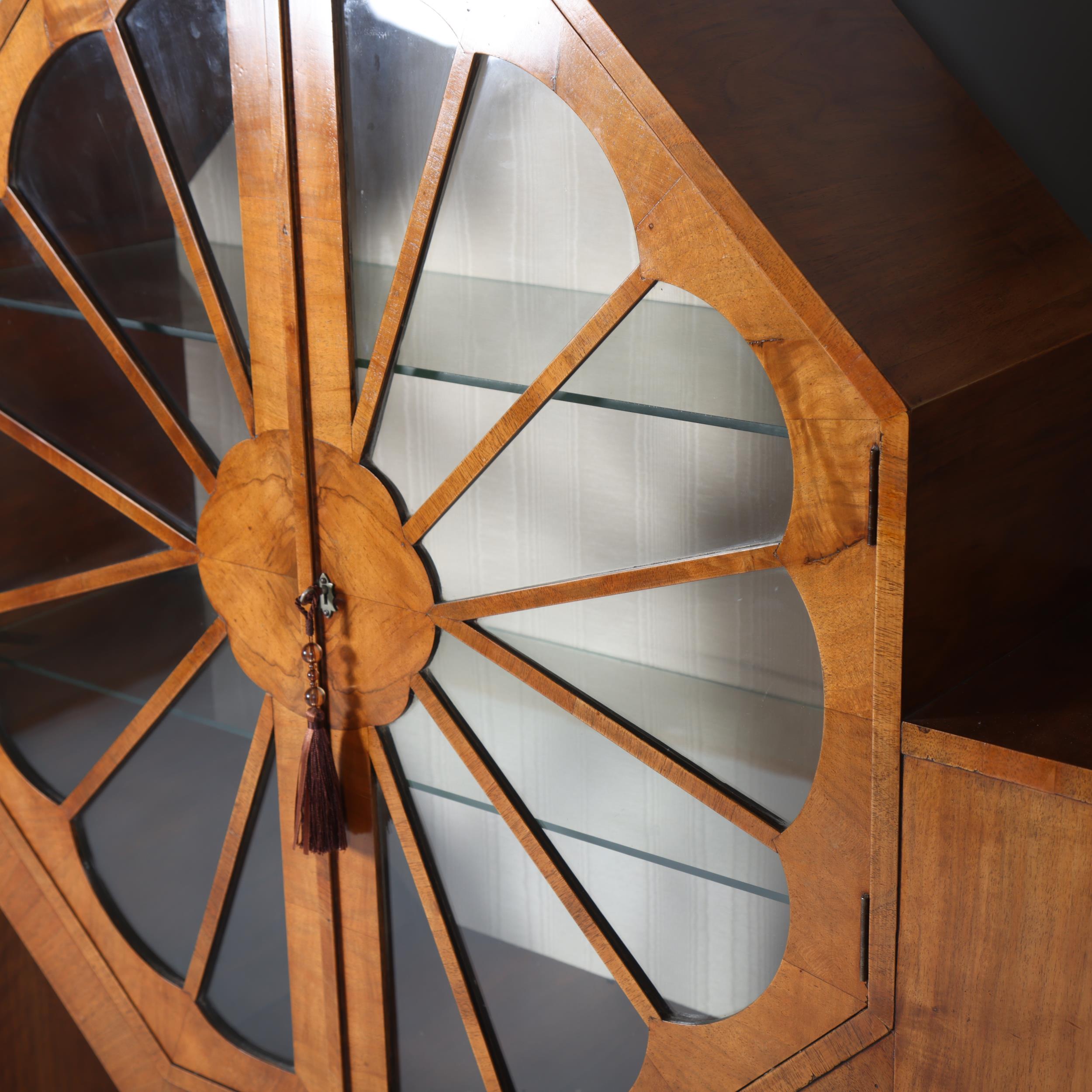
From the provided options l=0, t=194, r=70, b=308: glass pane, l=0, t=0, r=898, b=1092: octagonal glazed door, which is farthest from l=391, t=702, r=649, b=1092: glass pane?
l=0, t=194, r=70, b=308: glass pane

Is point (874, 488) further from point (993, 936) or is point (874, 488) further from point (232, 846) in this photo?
point (232, 846)

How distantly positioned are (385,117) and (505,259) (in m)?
0.14

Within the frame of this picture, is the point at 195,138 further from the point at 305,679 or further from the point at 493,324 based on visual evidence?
the point at 305,679

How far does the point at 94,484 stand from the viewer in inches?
43.9

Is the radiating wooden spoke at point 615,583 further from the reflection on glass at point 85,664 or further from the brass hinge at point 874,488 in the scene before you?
the reflection on glass at point 85,664

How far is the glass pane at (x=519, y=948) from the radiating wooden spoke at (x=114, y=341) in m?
0.31

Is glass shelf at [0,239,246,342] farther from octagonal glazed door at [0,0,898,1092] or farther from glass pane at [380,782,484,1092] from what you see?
glass pane at [380,782,484,1092]

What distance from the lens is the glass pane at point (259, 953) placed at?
1.10 metres

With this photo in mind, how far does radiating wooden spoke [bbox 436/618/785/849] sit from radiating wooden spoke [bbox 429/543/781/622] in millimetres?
21

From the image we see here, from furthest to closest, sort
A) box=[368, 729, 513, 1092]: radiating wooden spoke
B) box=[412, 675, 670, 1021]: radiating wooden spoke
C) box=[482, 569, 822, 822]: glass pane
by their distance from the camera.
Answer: box=[368, 729, 513, 1092]: radiating wooden spoke < box=[412, 675, 670, 1021]: radiating wooden spoke < box=[482, 569, 822, 822]: glass pane

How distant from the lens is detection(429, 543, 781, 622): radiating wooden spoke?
0.77 m

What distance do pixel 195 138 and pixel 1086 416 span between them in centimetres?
73

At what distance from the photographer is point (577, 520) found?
2.83 ft

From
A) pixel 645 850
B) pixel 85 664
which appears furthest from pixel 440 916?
pixel 85 664
